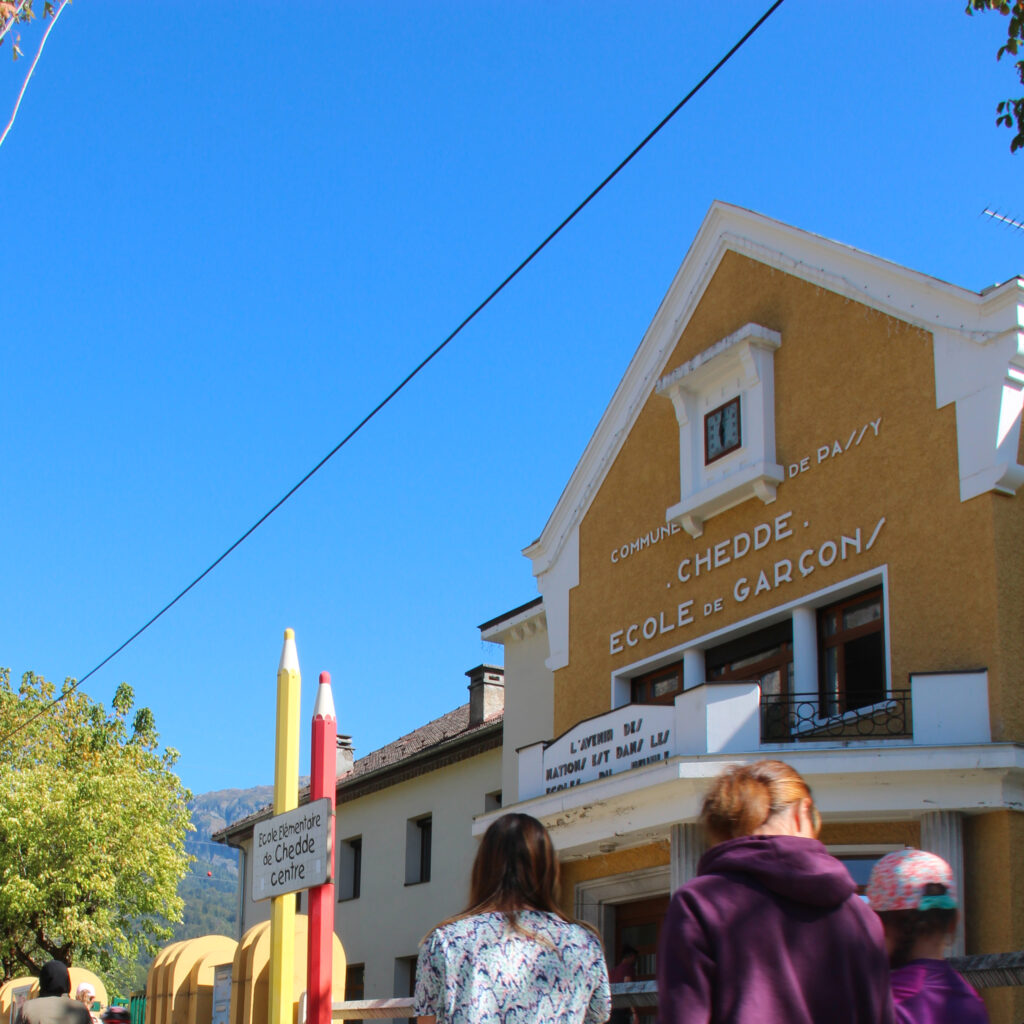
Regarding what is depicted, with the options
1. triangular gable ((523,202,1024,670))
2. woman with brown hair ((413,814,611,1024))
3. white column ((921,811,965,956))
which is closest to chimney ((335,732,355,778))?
triangular gable ((523,202,1024,670))

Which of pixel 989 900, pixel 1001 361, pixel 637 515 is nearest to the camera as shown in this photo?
pixel 989 900

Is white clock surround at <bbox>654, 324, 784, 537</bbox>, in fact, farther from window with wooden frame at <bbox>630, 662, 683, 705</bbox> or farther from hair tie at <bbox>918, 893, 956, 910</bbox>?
hair tie at <bbox>918, 893, 956, 910</bbox>

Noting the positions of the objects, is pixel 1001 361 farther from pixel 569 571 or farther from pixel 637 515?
pixel 569 571

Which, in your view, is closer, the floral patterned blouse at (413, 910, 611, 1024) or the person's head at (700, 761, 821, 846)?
the person's head at (700, 761, 821, 846)

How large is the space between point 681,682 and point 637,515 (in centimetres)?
233

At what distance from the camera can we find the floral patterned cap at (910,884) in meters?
3.60

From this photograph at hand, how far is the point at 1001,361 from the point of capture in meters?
13.3

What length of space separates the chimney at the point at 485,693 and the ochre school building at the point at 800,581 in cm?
828

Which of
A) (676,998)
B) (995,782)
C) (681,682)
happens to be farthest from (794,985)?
(681,682)

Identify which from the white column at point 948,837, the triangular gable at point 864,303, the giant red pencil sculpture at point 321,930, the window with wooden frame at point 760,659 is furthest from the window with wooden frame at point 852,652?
the giant red pencil sculpture at point 321,930

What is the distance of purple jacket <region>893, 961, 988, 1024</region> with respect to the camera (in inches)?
138

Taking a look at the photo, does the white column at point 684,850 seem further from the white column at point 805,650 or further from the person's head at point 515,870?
the person's head at point 515,870

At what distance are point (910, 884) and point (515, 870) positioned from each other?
1095 millimetres

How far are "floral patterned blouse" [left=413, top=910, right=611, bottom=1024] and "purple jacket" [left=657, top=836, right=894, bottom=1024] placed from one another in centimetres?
91
